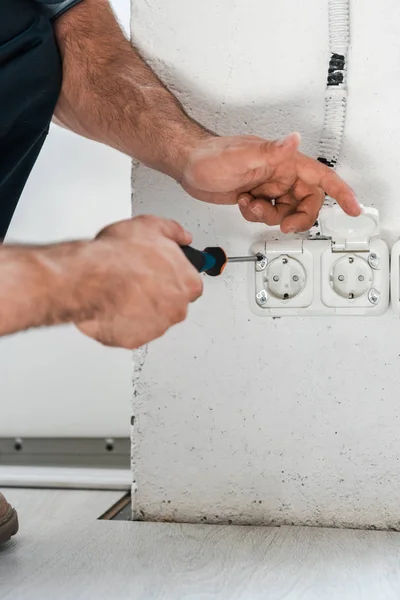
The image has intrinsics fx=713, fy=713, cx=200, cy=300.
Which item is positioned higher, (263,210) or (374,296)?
(263,210)

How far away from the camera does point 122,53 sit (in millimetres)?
951

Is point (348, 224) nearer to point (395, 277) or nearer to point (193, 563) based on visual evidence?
point (395, 277)

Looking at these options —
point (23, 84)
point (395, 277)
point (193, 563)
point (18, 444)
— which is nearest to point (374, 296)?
point (395, 277)

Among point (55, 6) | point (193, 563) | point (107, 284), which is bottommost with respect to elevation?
point (193, 563)

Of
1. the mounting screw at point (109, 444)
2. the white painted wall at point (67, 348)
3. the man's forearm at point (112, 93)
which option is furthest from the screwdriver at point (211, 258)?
the mounting screw at point (109, 444)

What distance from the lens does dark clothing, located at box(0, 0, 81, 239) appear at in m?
0.87

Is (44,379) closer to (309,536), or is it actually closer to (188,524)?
(188,524)

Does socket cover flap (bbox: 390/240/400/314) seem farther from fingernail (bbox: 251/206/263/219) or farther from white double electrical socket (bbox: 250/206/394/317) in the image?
fingernail (bbox: 251/206/263/219)

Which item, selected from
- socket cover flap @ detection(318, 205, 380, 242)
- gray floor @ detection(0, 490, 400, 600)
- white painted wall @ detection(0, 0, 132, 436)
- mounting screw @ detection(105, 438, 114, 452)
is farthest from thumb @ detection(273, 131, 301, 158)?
mounting screw @ detection(105, 438, 114, 452)

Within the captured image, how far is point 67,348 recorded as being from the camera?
1.37 m

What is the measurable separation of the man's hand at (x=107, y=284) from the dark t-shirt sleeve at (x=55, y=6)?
1.49 feet

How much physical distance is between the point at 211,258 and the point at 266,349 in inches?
8.4

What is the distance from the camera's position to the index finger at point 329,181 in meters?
0.83

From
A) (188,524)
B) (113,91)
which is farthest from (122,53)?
(188,524)
